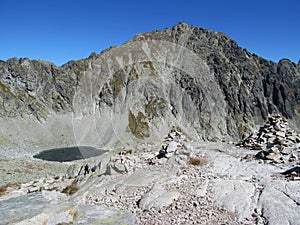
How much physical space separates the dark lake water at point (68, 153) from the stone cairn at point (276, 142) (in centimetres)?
10628

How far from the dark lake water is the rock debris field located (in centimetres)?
11182

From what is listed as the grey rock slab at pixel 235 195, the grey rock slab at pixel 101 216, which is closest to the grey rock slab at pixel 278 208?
the grey rock slab at pixel 235 195

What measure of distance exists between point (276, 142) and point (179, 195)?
615 inches

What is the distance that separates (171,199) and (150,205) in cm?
109

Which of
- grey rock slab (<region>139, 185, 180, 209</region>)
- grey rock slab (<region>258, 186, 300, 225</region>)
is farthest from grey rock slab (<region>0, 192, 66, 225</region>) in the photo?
grey rock slab (<region>258, 186, 300, 225</region>)

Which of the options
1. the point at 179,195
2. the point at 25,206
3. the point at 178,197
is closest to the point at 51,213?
the point at 25,206

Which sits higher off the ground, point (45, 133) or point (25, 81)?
point (25, 81)

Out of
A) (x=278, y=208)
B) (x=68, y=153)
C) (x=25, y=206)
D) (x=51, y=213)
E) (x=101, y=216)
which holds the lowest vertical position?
(x=68, y=153)

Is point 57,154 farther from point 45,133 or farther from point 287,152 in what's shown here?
point 287,152

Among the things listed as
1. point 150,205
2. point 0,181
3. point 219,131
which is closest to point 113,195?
point 150,205

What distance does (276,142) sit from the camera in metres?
23.7

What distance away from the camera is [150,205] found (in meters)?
A: 11.9

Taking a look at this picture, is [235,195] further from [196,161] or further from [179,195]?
[196,161]

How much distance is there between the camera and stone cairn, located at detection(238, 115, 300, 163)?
1917 cm
